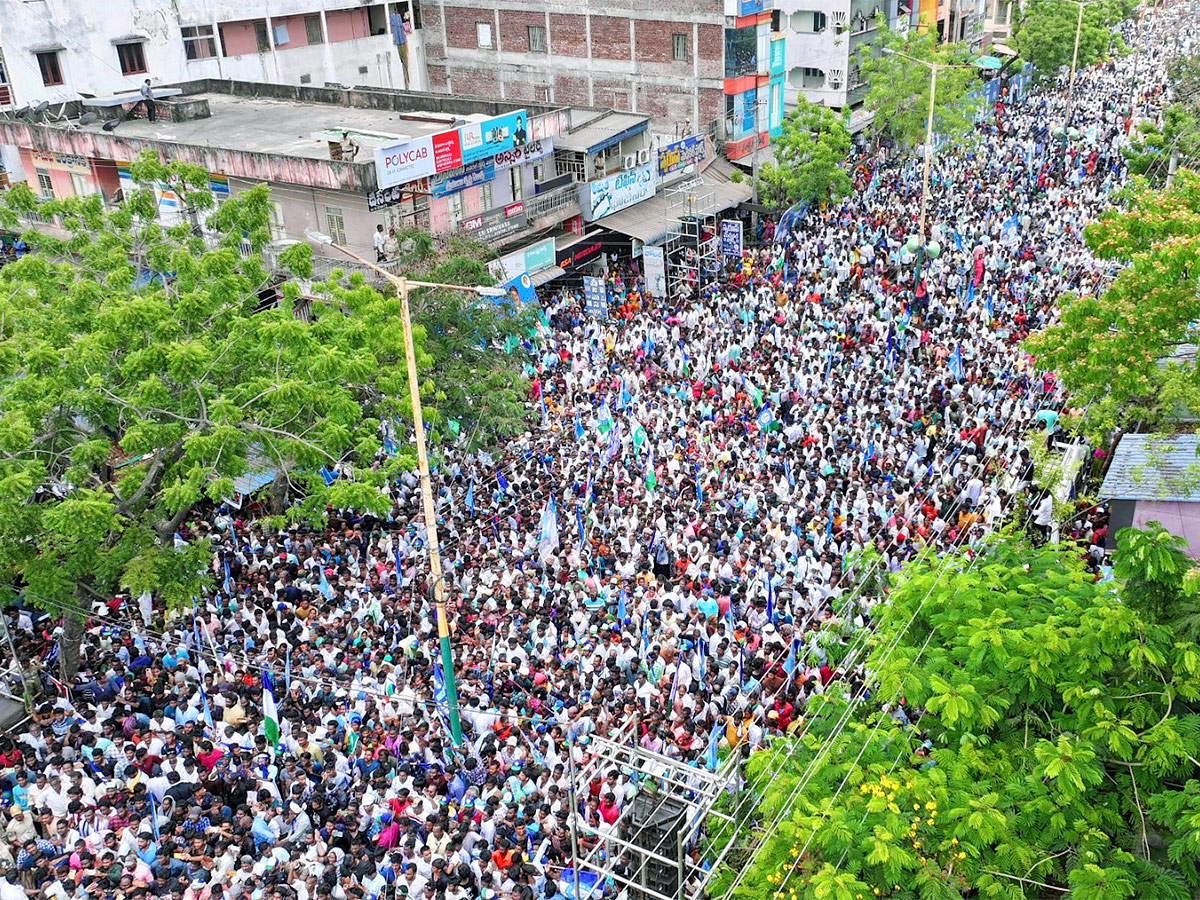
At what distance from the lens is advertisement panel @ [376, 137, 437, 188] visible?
69.8 feet

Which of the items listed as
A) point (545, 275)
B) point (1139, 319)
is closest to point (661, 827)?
point (1139, 319)

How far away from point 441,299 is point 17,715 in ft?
28.9

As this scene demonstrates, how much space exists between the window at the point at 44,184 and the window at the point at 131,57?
5.91 m

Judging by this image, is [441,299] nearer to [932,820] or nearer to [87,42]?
[932,820]

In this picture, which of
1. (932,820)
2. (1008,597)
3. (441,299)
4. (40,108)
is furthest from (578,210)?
(932,820)

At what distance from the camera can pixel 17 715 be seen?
1205 cm

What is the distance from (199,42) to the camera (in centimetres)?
3284

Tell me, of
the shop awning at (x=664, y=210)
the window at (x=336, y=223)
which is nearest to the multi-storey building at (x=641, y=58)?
the shop awning at (x=664, y=210)

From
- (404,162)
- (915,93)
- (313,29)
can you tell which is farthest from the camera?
(313,29)

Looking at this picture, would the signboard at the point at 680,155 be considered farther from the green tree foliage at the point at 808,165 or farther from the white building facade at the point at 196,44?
the white building facade at the point at 196,44

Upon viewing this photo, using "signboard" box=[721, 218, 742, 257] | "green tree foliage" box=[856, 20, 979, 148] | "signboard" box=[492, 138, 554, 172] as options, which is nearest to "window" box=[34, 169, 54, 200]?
"signboard" box=[492, 138, 554, 172]

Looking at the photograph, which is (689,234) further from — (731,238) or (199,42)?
(199,42)

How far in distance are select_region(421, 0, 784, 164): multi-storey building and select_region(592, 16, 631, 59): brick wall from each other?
0.10 ft

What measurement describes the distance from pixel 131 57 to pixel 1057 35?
37123 mm
